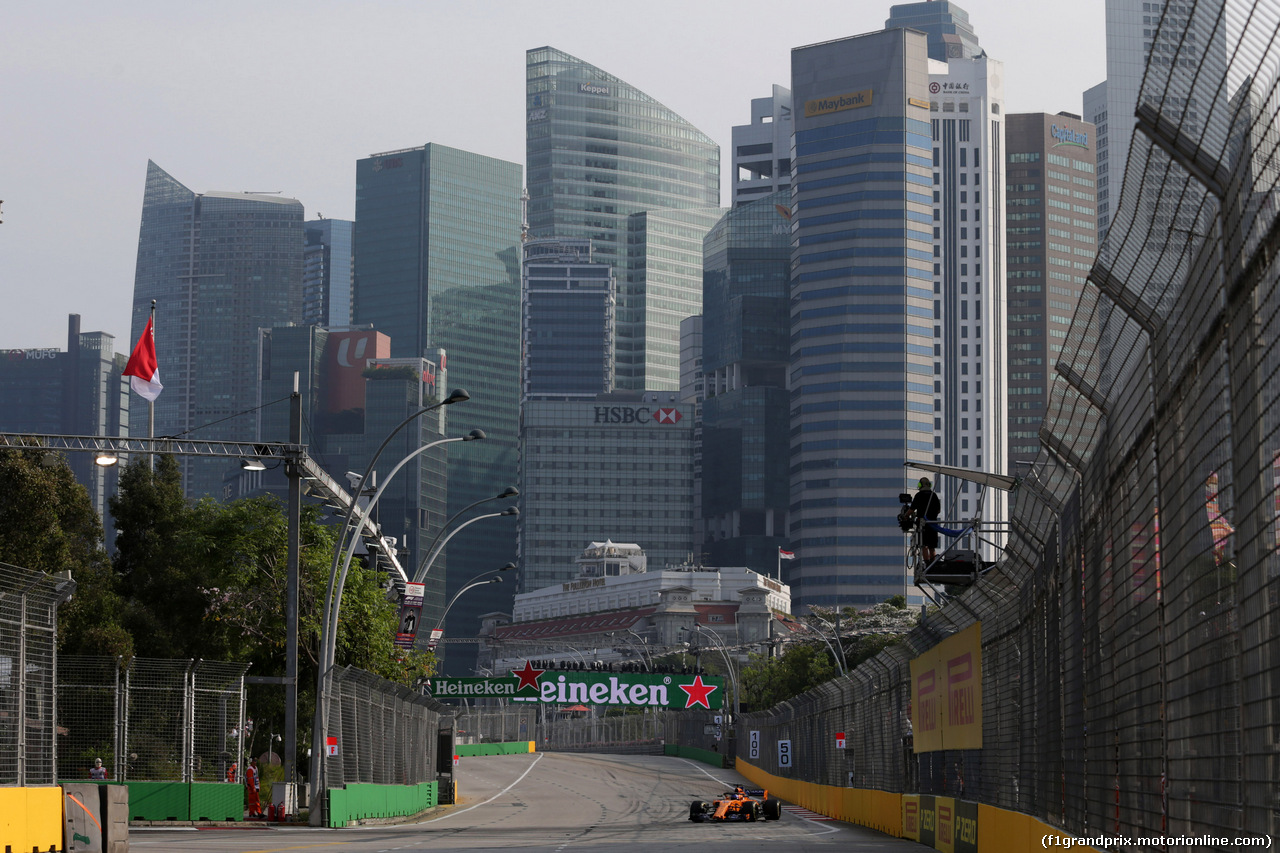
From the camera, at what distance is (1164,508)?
8109 mm

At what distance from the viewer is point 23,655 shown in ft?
60.3

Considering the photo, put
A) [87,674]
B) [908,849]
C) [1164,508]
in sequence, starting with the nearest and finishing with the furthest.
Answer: [1164,508] → [908,849] → [87,674]

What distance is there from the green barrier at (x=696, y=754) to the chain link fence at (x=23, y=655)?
73999 mm

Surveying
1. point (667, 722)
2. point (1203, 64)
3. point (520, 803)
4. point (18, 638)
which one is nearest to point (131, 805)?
point (18, 638)

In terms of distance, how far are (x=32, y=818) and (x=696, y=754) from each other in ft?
296

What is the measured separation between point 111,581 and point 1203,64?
51673 mm

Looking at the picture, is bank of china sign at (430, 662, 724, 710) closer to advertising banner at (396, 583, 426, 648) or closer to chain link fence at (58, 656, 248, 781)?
advertising banner at (396, 583, 426, 648)

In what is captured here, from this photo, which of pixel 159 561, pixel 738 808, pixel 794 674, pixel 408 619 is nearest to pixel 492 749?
pixel 794 674

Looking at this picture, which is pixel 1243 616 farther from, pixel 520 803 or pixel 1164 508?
pixel 520 803

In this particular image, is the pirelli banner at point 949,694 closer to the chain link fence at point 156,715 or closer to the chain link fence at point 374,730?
the chain link fence at point 374,730

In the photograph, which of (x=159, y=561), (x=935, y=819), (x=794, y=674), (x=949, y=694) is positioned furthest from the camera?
(x=794, y=674)

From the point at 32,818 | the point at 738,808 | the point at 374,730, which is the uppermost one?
the point at 32,818

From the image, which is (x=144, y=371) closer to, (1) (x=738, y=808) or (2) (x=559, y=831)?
(2) (x=559, y=831)

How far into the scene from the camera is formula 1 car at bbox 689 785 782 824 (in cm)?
3669
